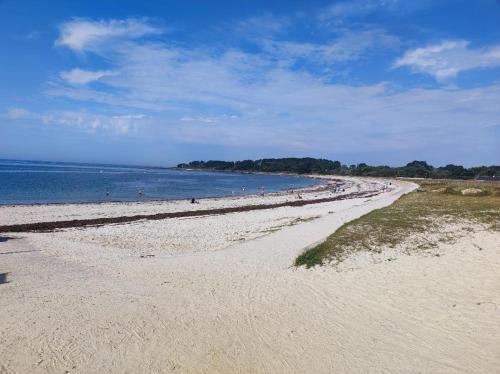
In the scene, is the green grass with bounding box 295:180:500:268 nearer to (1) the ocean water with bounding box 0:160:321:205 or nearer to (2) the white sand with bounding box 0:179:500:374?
(2) the white sand with bounding box 0:179:500:374

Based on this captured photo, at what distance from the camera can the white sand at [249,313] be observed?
646 centimetres

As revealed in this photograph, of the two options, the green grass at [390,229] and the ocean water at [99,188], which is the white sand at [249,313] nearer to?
the green grass at [390,229]

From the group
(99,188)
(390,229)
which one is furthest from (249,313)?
(99,188)

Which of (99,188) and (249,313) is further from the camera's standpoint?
(99,188)

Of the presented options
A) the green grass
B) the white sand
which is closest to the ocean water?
the white sand

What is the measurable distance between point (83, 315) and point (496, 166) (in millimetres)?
131680

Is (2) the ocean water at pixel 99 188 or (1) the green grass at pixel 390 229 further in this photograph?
(2) the ocean water at pixel 99 188

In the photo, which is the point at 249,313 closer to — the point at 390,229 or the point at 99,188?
the point at 390,229

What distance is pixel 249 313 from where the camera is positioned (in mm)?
8438

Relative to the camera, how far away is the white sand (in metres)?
6.46

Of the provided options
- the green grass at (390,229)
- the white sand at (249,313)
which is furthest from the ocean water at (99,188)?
the green grass at (390,229)

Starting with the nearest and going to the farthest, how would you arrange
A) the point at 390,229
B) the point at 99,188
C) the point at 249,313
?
the point at 249,313
the point at 390,229
the point at 99,188

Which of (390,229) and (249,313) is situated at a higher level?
(390,229)

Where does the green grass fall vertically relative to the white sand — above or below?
above
